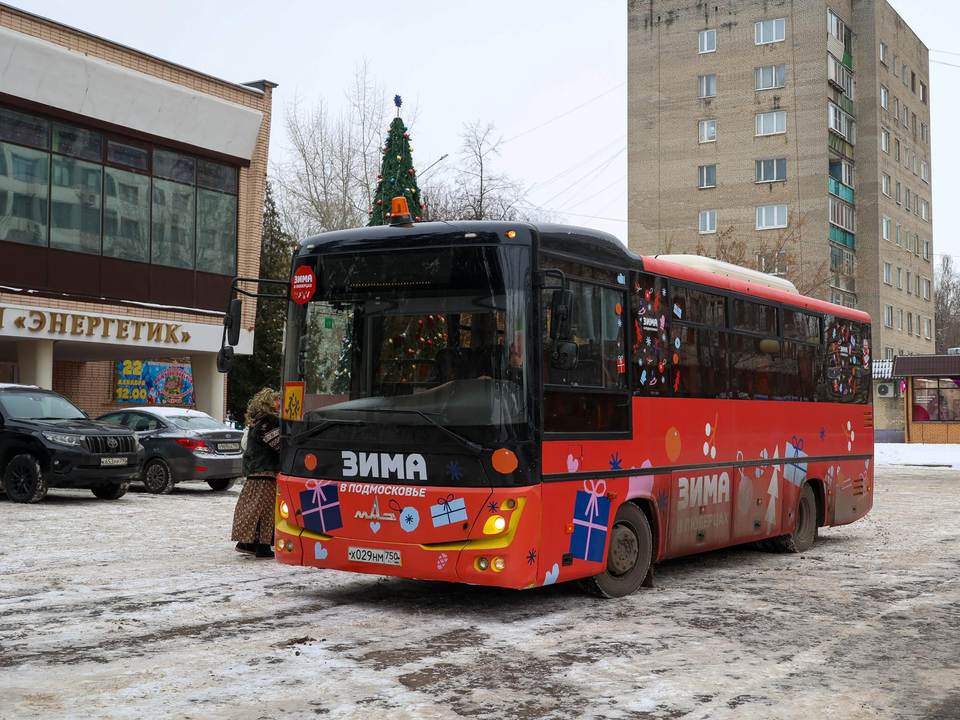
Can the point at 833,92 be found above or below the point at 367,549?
above

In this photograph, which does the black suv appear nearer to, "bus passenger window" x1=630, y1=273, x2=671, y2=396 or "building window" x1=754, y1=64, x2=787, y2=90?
"bus passenger window" x1=630, y1=273, x2=671, y2=396

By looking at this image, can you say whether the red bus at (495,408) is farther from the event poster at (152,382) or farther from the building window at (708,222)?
the building window at (708,222)

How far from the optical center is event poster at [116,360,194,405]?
31562mm

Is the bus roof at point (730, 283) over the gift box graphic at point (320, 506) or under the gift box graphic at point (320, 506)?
over

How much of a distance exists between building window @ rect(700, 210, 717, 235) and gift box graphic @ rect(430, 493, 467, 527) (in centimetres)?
5391

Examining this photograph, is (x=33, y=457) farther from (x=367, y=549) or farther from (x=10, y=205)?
(x=367, y=549)

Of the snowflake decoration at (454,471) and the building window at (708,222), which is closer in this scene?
the snowflake decoration at (454,471)

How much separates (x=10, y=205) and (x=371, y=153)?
64.9 ft

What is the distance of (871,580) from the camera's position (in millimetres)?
10672

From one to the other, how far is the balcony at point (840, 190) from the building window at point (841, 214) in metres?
0.33

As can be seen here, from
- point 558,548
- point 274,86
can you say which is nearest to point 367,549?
point 558,548

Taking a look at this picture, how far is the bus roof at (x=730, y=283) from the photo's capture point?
1034cm

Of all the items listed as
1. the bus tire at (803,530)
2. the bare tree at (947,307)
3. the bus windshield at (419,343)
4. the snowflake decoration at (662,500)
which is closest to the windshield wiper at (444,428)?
the bus windshield at (419,343)

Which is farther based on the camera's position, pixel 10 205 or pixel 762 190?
pixel 762 190
